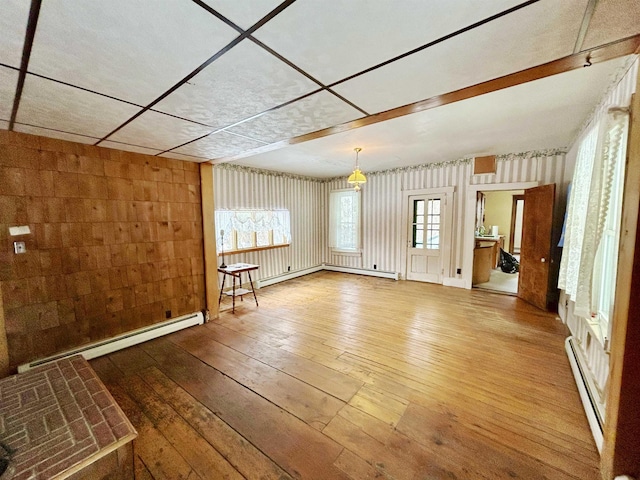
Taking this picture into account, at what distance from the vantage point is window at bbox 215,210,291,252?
4.72 metres

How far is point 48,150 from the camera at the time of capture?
8.04 ft

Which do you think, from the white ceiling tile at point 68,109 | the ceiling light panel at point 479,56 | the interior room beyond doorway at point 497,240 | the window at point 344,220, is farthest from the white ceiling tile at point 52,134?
the interior room beyond doorway at point 497,240

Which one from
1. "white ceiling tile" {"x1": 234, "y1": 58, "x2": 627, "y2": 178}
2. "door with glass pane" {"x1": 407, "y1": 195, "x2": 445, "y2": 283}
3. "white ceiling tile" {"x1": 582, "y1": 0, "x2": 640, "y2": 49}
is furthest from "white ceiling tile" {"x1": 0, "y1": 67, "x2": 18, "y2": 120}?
"door with glass pane" {"x1": 407, "y1": 195, "x2": 445, "y2": 283}

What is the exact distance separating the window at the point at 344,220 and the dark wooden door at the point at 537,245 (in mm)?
3398

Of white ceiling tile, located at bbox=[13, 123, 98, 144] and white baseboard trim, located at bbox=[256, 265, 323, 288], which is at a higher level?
white ceiling tile, located at bbox=[13, 123, 98, 144]

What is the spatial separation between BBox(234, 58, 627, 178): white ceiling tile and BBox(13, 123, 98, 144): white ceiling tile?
2278 mm

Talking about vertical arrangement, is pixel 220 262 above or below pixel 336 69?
below

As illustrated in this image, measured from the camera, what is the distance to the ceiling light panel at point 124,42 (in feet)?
3.10

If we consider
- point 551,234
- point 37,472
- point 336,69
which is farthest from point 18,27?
point 551,234

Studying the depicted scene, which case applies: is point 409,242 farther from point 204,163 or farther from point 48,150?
point 48,150

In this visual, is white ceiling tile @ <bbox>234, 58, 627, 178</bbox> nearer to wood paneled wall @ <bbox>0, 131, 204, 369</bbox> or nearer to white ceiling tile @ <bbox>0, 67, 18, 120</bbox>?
wood paneled wall @ <bbox>0, 131, 204, 369</bbox>

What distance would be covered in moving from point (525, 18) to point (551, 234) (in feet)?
13.2

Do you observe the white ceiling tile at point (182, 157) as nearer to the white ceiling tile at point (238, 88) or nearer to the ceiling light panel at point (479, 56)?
the white ceiling tile at point (238, 88)

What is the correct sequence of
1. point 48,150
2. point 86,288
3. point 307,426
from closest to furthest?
point 307,426 → point 48,150 → point 86,288
